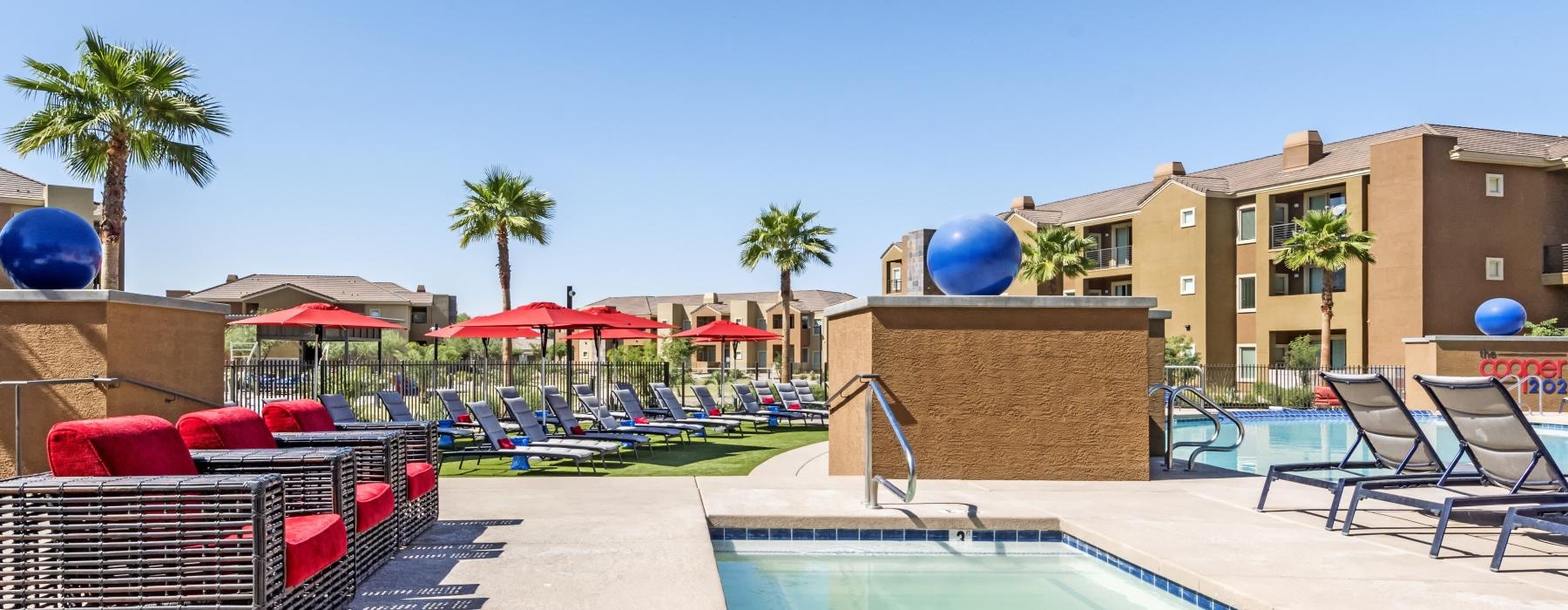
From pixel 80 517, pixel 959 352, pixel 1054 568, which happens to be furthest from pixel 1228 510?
pixel 80 517

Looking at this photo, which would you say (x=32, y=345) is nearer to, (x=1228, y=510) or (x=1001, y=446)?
(x=1001, y=446)

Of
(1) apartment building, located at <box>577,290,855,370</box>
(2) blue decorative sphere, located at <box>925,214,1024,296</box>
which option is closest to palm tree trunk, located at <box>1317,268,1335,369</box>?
(2) blue decorative sphere, located at <box>925,214,1024,296</box>

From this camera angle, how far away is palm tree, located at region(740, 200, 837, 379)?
40.1 metres

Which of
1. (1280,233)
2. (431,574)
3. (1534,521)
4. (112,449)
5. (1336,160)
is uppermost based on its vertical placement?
(1336,160)

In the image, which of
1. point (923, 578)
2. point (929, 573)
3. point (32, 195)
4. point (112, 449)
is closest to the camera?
point (112, 449)

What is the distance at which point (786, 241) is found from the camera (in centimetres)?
4016

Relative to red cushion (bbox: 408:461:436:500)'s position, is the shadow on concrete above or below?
below

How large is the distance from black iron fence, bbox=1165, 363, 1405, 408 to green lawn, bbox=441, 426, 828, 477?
1499 cm

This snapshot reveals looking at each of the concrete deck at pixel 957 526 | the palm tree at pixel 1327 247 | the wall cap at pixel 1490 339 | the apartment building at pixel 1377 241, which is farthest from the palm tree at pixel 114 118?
the palm tree at pixel 1327 247

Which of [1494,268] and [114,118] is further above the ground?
[114,118]

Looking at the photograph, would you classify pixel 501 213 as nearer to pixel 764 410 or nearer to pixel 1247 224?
pixel 764 410

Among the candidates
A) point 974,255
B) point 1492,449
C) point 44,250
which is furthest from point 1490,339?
point 44,250

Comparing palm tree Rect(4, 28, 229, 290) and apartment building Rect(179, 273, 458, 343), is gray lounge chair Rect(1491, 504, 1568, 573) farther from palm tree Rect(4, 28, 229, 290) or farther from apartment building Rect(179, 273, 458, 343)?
apartment building Rect(179, 273, 458, 343)

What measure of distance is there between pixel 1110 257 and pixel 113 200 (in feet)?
122
